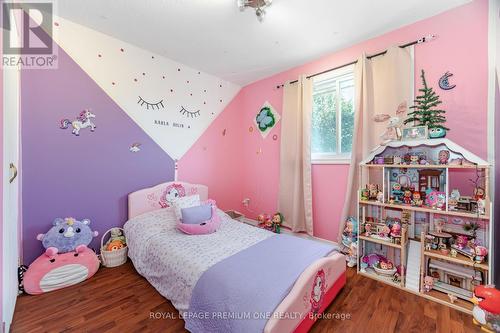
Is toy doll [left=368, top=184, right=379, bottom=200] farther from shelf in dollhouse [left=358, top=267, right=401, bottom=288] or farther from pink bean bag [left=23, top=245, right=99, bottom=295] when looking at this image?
pink bean bag [left=23, top=245, right=99, bottom=295]

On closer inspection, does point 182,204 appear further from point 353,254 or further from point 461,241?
point 461,241

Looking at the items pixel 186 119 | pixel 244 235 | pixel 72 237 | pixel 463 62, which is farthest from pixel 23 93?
pixel 463 62

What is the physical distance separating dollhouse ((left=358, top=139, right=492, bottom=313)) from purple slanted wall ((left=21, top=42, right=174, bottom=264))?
9.19 feet

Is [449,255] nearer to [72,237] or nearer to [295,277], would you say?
[295,277]

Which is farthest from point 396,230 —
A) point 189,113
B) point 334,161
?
point 189,113

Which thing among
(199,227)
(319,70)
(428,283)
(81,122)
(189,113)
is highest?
(319,70)

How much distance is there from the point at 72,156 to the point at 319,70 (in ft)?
10.4

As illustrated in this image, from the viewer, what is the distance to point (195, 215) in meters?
2.32

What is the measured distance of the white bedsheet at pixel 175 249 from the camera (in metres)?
1.64

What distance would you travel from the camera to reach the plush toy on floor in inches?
74.1

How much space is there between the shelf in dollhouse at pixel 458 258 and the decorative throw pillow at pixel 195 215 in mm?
2143

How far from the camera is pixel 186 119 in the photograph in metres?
3.16

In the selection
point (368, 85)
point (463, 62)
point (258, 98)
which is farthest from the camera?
point (258, 98)

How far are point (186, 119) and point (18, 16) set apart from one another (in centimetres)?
181
